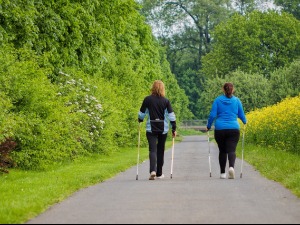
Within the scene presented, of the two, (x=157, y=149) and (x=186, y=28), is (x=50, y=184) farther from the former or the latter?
(x=186, y=28)

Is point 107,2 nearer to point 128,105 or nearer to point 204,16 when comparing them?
point 128,105

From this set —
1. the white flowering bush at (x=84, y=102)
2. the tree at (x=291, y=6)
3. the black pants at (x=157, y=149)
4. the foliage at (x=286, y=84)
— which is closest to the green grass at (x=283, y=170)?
the black pants at (x=157, y=149)

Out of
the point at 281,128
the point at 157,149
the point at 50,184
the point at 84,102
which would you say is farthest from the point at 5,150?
the point at 281,128

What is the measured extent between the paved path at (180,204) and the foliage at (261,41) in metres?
62.9

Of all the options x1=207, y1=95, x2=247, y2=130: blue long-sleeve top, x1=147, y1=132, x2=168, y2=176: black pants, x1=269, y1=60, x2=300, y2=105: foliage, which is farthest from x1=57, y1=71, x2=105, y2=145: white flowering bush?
x1=269, y1=60, x2=300, y2=105: foliage

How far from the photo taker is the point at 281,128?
29250mm

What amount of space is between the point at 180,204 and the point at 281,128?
736 inches

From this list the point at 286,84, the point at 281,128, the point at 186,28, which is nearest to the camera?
the point at 281,128

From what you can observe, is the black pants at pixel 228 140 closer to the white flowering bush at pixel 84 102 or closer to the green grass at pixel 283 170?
the green grass at pixel 283 170

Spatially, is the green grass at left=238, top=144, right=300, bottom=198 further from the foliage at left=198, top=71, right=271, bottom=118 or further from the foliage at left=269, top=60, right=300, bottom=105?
the foliage at left=198, top=71, right=271, bottom=118

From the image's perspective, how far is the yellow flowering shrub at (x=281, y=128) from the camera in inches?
1063

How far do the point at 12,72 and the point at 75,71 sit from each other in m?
11.6

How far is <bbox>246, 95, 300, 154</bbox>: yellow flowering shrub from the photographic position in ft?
88.6

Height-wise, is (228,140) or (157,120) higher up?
(157,120)
